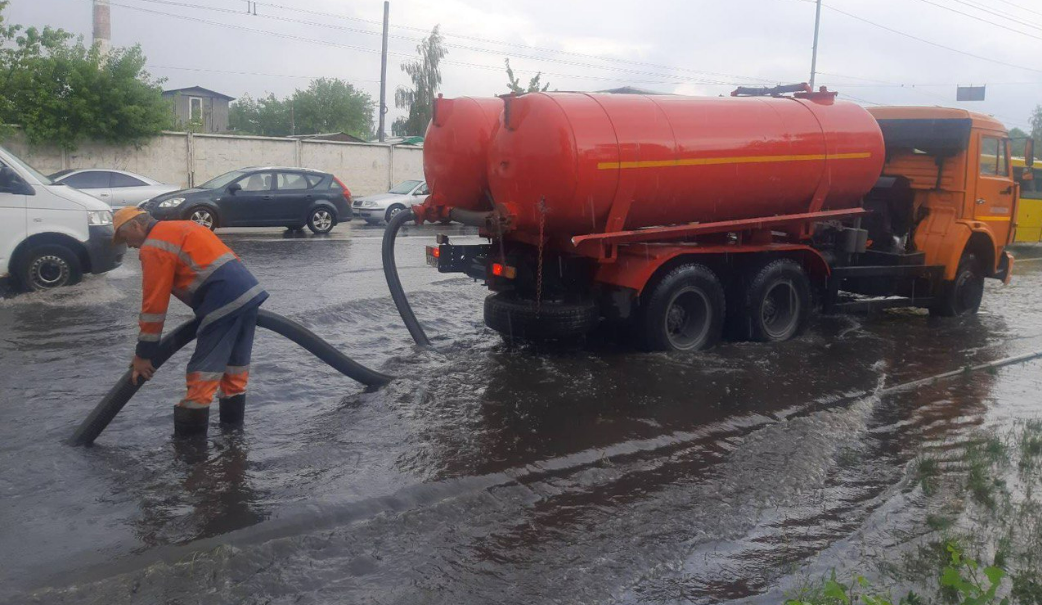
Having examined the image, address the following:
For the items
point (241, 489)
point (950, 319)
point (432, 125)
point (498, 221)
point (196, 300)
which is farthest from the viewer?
point (950, 319)

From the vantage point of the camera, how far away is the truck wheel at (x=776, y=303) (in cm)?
930

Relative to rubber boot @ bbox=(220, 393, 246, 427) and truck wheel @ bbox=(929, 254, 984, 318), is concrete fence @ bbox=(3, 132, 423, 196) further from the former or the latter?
truck wheel @ bbox=(929, 254, 984, 318)

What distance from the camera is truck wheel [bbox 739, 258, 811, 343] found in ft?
30.5

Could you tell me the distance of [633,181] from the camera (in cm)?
794

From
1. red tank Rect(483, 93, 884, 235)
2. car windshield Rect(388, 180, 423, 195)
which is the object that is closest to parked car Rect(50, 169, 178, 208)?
car windshield Rect(388, 180, 423, 195)

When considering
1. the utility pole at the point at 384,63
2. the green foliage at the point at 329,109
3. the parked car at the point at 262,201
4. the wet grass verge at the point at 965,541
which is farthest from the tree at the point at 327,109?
the wet grass verge at the point at 965,541

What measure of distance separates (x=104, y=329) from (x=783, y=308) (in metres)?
7.01

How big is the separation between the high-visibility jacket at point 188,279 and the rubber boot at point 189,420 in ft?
1.51

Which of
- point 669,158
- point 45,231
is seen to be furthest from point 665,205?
point 45,231

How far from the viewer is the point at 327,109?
71500mm

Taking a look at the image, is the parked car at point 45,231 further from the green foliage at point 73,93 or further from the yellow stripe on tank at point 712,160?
the green foliage at point 73,93

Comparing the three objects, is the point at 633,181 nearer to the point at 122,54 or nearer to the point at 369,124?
the point at 122,54

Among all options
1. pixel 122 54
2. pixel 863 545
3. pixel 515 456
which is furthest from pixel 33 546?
pixel 122 54

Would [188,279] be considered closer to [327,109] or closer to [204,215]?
[204,215]
